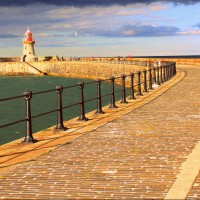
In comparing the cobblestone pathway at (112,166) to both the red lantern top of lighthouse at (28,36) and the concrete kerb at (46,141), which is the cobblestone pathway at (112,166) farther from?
the red lantern top of lighthouse at (28,36)

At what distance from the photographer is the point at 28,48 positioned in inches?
5325

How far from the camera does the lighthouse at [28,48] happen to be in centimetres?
13038

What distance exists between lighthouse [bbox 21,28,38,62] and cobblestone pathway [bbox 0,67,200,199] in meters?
120

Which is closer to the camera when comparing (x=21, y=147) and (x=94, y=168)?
(x=94, y=168)

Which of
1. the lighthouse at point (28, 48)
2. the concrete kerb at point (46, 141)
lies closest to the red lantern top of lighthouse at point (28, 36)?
the lighthouse at point (28, 48)

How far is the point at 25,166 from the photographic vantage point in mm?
8133

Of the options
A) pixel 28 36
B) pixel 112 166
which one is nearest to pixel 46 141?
pixel 112 166

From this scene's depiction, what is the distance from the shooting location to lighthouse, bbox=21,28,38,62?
428 feet

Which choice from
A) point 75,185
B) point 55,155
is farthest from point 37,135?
point 75,185

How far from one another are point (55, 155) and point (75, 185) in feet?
7.20

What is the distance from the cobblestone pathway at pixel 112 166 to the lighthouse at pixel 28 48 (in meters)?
120

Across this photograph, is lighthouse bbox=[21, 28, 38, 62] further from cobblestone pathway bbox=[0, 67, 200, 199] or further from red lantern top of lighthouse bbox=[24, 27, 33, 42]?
cobblestone pathway bbox=[0, 67, 200, 199]

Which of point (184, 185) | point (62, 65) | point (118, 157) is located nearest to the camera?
point (184, 185)

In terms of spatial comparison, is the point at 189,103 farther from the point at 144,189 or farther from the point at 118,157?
the point at 144,189
